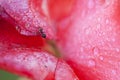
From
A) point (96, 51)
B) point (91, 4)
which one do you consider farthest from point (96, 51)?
point (91, 4)

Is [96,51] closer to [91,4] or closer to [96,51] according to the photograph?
[96,51]

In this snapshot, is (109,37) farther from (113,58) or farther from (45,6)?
(45,6)

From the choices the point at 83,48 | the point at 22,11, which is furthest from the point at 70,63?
the point at 22,11

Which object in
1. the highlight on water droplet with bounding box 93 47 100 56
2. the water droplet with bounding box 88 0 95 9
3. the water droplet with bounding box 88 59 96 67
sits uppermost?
the water droplet with bounding box 88 0 95 9

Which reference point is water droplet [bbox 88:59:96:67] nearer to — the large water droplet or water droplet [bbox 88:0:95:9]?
the large water droplet

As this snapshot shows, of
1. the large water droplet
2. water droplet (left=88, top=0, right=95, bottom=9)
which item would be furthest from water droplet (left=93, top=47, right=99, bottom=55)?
water droplet (left=88, top=0, right=95, bottom=9)

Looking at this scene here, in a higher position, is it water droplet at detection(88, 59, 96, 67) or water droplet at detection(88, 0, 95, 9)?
water droplet at detection(88, 0, 95, 9)

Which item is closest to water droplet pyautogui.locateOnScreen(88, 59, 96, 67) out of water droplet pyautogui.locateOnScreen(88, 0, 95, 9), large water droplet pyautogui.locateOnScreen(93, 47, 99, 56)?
large water droplet pyautogui.locateOnScreen(93, 47, 99, 56)

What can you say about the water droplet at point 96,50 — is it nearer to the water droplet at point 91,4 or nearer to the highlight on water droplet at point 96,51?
the highlight on water droplet at point 96,51

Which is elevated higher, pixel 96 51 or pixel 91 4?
pixel 91 4

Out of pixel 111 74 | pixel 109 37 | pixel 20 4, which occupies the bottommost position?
pixel 111 74

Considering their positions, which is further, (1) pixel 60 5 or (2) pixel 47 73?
(1) pixel 60 5
